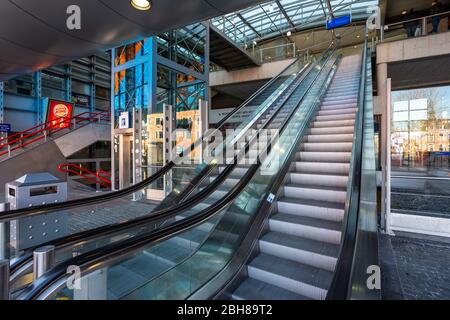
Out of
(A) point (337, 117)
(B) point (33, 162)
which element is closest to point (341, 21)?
(A) point (337, 117)

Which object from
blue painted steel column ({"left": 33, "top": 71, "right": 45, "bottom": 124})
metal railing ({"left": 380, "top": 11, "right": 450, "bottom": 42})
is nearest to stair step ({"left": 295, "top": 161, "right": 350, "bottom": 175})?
metal railing ({"left": 380, "top": 11, "right": 450, "bottom": 42})

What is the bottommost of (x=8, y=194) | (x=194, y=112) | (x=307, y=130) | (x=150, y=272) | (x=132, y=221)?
(x=150, y=272)

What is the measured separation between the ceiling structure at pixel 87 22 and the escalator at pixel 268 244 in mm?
2155

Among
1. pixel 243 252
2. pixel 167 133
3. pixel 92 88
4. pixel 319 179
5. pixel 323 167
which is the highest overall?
pixel 92 88

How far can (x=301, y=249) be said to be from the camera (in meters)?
2.71

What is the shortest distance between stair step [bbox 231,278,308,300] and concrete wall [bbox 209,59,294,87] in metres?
12.8

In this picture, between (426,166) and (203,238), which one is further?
(426,166)

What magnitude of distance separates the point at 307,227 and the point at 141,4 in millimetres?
3154

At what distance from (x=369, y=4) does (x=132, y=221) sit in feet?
62.5

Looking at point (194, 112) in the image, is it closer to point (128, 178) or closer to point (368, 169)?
point (128, 178)

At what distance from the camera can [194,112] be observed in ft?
25.0

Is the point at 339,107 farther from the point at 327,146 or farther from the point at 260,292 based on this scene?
the point at 260,292

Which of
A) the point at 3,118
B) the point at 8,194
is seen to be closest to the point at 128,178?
the point at 8,194

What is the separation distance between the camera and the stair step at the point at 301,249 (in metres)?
2.57
